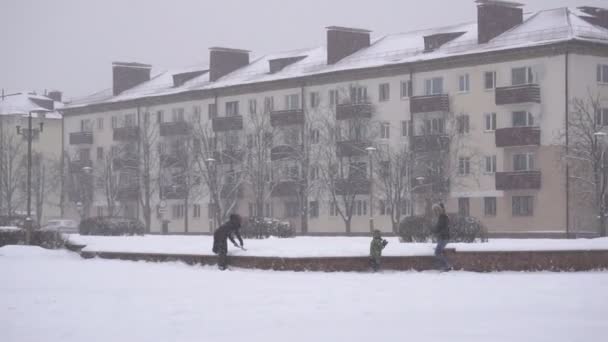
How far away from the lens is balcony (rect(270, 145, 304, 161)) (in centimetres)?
7519

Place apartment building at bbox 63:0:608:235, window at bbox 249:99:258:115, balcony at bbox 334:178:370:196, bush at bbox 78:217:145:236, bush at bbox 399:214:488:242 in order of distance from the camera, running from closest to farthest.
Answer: bush at bbox 399:214:488:242
bush at bbox 78:217:145:236
apartment building at bbox 63:0:608:235
balcony at bbox 334:178:370:196
window at bbox 249:99:258:115

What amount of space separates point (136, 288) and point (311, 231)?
48.6 m

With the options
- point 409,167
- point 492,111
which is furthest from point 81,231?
point 492,111

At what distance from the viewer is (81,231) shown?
53719 millimetres

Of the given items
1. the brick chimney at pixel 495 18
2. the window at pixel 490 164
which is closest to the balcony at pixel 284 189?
the window at pixel 490 164

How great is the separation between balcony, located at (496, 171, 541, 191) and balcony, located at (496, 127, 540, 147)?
63.2 inches

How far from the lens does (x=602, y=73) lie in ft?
210

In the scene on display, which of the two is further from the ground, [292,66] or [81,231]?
[292,66]

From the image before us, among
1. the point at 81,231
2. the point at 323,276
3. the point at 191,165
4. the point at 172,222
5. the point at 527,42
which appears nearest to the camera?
the point at 323,276

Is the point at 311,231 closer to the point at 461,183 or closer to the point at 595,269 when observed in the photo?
the point at 461,183

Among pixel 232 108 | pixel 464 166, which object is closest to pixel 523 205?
pixel 464 166

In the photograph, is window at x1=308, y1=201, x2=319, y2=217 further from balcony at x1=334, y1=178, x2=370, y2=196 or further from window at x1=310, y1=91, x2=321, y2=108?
window at x1=310, y1=91, x2=321, y2=108

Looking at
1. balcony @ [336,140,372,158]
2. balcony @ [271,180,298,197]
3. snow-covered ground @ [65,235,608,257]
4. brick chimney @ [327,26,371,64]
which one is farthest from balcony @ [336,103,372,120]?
snow-covered ground @ [65,235,608,257]

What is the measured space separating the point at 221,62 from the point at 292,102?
1013 centimetres
